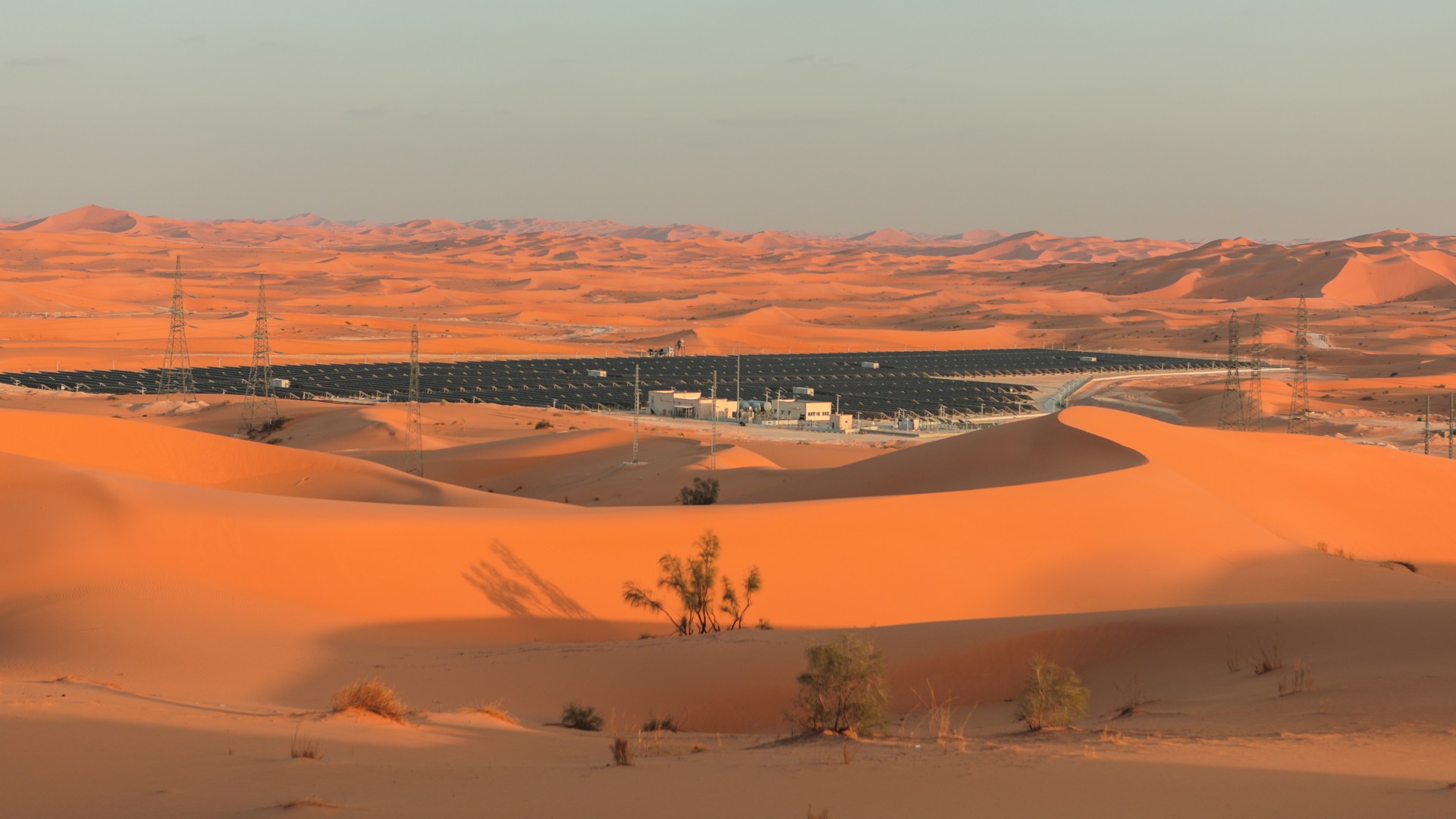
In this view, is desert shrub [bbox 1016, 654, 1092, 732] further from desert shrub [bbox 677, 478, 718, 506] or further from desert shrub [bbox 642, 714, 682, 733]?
desert shrub [bbox 677, 478, 718, 506]

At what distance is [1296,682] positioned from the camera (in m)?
11.5

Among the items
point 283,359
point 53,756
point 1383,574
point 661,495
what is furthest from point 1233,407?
point 283,359

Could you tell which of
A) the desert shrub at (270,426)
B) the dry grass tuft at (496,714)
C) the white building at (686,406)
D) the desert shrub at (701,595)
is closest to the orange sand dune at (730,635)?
the dry grass tuft at (496,714)

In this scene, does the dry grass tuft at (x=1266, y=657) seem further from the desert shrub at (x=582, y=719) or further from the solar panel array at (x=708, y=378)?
the solar panel array at (x=708, y=378)

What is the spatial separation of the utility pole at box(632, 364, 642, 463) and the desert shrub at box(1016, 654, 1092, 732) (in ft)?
100

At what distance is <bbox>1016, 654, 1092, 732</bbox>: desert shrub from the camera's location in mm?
10562

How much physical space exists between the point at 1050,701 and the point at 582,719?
456 cm

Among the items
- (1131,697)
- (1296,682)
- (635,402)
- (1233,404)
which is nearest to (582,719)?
(1131,697)

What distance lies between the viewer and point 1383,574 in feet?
72.9

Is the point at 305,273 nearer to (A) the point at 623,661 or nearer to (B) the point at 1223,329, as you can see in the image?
(B) the point at 1223,329

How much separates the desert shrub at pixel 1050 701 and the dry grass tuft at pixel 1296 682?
1919 mm

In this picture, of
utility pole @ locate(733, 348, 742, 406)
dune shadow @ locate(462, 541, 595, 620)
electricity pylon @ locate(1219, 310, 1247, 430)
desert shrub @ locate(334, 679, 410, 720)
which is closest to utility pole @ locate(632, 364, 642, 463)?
utility pole @ locate(733, 348, 742, 406)

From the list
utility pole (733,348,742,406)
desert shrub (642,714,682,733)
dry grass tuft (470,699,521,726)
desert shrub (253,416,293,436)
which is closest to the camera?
dry grass tuft (470,699,521,726)

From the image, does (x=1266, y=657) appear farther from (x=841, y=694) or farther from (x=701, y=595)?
(x=701, y=595)
